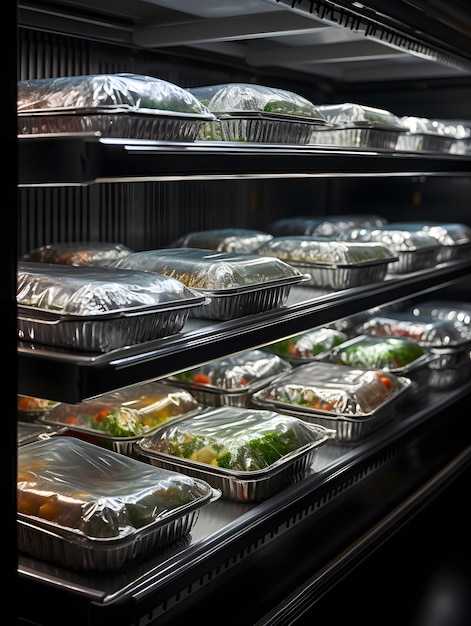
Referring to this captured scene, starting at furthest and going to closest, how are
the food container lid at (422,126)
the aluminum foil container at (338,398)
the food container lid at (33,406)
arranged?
the food container lid at (422,126) < the aluminum foil container at (338,398) < the food container lid at (33,406)

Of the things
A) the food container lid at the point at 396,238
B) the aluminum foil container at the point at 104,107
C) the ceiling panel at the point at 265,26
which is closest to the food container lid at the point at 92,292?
the aluminum foil container at the point at 104,107

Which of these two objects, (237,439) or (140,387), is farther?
(140,387)

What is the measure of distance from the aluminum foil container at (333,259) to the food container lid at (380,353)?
0.34 m

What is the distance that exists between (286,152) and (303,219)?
1.55m

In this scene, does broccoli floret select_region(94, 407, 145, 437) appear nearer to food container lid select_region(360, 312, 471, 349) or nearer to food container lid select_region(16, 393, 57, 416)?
food container lid select_region(16, 393, 57, 416)

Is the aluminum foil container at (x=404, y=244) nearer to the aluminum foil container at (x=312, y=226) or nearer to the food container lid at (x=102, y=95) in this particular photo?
the aluminum foil container at (x=312, y=226)

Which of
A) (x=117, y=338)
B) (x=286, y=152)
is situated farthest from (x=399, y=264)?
(x=117, y=338)

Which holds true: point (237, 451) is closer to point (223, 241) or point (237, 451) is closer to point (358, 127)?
point (223, 241)

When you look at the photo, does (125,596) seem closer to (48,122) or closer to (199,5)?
(48,122)

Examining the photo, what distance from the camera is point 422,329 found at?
3410 mm

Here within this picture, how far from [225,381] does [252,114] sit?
2.75ft

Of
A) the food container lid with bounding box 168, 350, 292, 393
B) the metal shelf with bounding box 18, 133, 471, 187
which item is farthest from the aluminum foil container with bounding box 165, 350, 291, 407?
the metal shelf with bounding box 18, 133, 471, 187

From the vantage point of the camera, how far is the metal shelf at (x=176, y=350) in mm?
1535

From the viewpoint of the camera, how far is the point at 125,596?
158 centimetres
